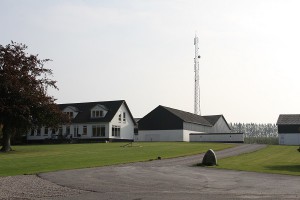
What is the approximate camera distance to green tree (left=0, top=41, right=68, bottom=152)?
41406 millimetres

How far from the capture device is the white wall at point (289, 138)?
7512 cm

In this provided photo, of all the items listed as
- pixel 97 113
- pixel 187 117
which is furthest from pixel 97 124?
pixel 187 117

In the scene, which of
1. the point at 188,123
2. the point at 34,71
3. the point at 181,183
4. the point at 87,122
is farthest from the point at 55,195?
the point at 188,123

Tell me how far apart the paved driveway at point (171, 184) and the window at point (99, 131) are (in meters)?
51.3

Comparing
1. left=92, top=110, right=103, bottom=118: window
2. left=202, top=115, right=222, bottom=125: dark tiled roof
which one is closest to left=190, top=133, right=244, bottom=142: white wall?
left=202, top=115, right=222, bottom=125: dark tiled roof

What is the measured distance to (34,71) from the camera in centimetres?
4528

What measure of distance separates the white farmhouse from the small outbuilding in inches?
1084

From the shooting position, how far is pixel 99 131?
245 feet

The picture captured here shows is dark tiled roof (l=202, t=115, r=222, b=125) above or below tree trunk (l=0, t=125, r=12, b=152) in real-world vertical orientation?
above

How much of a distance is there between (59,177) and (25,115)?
2457 cm

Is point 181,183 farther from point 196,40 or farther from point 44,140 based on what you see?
point 196,40

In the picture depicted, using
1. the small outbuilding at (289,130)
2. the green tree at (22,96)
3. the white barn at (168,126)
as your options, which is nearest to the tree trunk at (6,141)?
the green tree at (22,96)

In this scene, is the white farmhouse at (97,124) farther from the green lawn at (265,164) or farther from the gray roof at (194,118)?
the green lawn at (265,164)

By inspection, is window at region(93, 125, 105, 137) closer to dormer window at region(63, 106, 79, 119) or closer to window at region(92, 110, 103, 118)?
window at region(92, 110, 103, 118)
